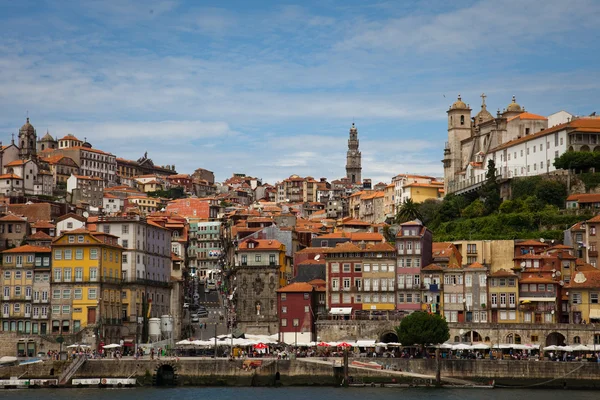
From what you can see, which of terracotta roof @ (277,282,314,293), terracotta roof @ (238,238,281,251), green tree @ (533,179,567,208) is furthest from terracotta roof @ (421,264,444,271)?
green tree @ (533,179,567,208)

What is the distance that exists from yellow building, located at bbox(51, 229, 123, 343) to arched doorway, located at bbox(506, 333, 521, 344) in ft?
102

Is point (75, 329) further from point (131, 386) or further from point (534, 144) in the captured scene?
point (534, 144)

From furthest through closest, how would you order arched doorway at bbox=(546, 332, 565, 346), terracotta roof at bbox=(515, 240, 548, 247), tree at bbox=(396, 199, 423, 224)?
tree at bbox=(396, 199, 423, 224) < terracotta roof at bbox=(515, 240, 548, 247) < arched doorway at bbox=(546, 332, 565, 346)

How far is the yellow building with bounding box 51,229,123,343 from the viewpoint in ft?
297

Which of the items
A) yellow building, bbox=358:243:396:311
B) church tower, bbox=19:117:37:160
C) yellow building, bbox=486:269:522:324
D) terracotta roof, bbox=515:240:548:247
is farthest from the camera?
church tower, bbox=19:117:37:160

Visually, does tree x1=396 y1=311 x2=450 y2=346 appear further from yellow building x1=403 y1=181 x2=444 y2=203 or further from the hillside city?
yellow building x1=403 y1=181 x2=444 y2=203

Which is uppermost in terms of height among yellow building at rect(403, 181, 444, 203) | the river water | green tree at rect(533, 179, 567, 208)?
yellow building at rect(403, 181, 444, 203)

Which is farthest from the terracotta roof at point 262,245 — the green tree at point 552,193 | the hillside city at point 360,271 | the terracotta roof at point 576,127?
the terracotta roof at point 576,127

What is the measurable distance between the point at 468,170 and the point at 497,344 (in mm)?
41837

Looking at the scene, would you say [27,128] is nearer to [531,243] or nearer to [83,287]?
[83,287]

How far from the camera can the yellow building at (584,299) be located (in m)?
88.9

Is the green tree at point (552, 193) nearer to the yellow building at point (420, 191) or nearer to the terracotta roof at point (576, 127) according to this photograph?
the terracotta roof at point (576, 127)

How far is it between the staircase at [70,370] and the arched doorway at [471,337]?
2892 cm

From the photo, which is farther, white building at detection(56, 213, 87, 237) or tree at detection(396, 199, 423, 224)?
tree at detection(396, 199, 423, 224)
